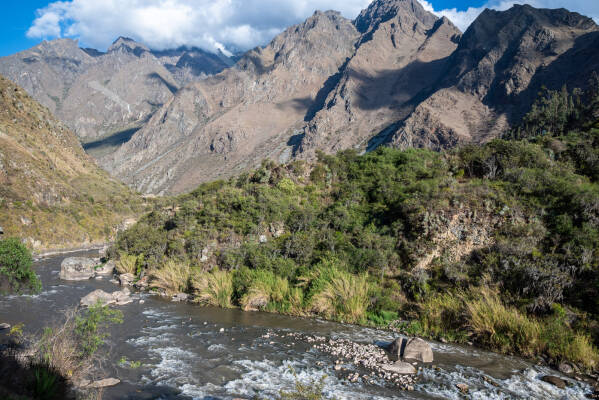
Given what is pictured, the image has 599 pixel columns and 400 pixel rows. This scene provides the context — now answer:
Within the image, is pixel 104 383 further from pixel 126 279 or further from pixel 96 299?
pixel 126 279

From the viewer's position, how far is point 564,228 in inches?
717

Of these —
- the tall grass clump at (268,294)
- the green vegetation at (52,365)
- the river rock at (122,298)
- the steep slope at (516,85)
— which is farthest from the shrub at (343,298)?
the steep slope at (516,85)

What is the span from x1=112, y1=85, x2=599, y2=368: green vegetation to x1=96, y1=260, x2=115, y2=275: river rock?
3926 mm

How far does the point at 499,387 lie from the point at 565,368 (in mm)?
3379

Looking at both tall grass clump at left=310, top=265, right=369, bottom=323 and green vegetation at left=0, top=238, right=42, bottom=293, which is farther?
tall grass clump at left=310, top=265, right=369, bottom=323

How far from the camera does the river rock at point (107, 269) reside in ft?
119

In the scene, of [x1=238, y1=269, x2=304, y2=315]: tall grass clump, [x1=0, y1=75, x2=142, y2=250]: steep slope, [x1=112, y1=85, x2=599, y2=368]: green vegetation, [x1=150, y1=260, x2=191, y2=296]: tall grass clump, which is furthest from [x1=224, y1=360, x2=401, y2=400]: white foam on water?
[x1=0, y1=75, x2=142, y2=250]: steep slope

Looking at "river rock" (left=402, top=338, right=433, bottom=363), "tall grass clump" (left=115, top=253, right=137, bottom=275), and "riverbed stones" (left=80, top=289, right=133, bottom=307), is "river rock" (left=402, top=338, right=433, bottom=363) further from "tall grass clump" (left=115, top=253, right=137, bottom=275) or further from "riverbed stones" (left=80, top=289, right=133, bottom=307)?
"tall grass clump" (left=115, top=253, right=137, bottom=275)

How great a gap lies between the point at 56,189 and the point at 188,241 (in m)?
65.3

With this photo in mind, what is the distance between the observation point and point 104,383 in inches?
435

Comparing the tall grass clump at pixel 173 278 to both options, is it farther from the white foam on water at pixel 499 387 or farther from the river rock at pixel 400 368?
the white foam on water at pixel 499 387

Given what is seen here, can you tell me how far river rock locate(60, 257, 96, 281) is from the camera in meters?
32.7

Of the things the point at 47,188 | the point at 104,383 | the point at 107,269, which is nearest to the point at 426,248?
the point at 104,383

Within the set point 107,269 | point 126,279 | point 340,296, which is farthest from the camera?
point 107,269
